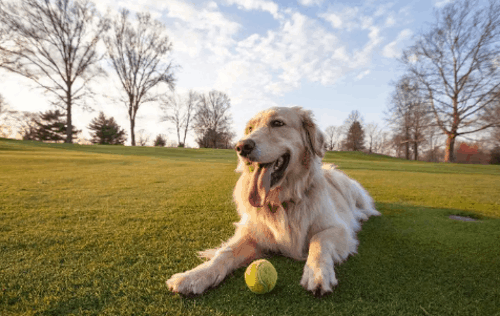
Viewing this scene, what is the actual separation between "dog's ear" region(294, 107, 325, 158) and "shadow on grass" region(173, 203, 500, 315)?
1.10 metres

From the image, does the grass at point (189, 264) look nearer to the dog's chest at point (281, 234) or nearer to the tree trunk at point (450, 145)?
the dog's chest at point (281, 234)

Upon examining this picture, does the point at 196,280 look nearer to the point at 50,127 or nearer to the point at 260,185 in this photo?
the point at 260,185

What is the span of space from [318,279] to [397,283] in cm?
62

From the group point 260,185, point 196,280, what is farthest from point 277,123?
point 196,280

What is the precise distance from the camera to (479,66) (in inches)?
879

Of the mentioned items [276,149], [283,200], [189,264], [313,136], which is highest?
[313,136]

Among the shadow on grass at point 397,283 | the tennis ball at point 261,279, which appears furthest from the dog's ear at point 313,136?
the tennis ball at point 261,279

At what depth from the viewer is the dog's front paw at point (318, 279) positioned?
1.59 m

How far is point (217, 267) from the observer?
1.79 m

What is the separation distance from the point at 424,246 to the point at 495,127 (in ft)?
96.0

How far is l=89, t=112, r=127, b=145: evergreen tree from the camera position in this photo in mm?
46688

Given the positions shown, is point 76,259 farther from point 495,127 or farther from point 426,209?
point 495,127

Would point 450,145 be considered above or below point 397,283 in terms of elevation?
above

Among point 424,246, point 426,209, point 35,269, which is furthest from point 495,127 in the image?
point 35,269
